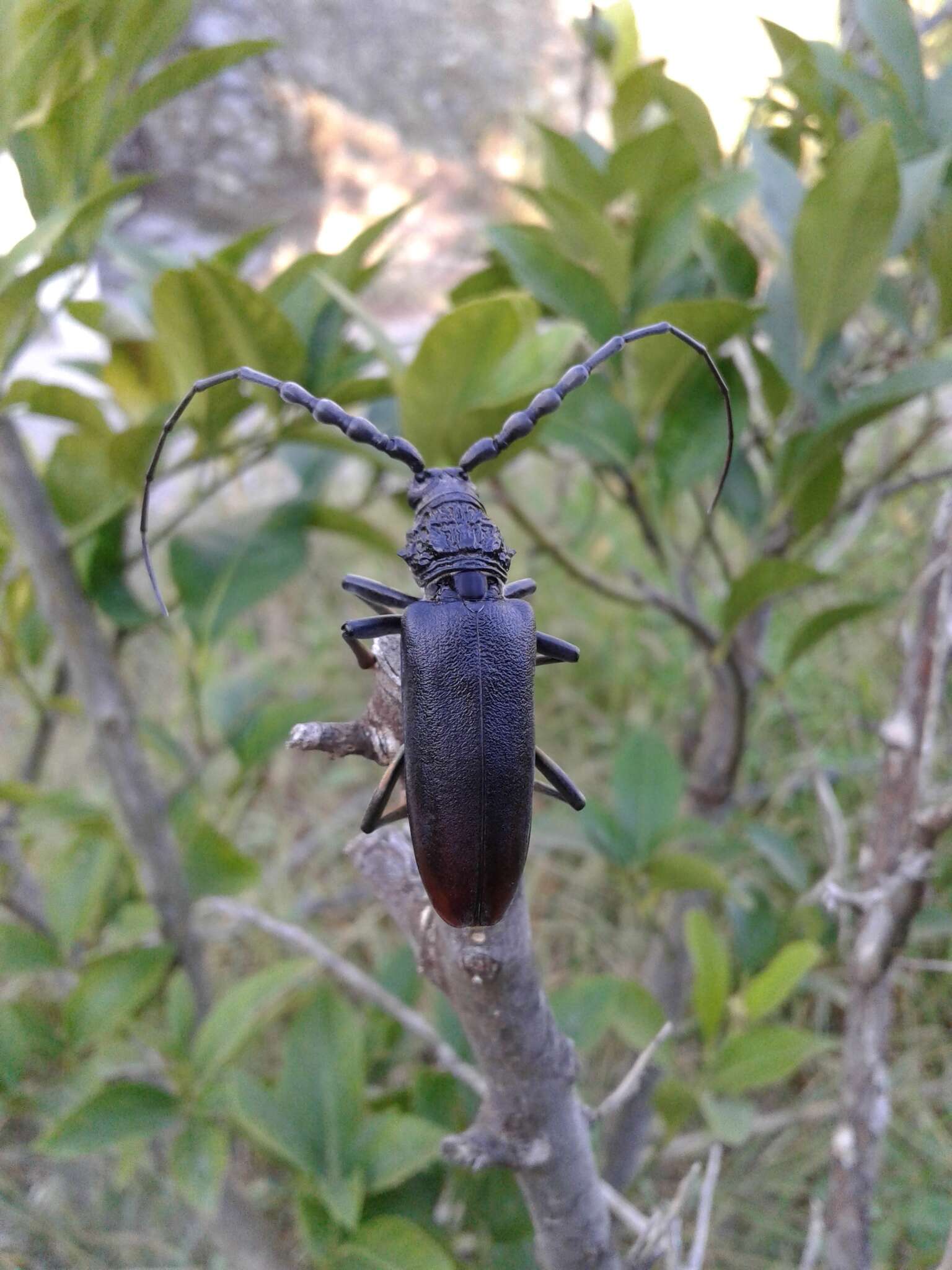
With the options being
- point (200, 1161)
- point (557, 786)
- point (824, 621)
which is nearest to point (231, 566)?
point (557, 786)

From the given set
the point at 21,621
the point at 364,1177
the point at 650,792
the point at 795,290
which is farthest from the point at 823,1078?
the point at 21,621

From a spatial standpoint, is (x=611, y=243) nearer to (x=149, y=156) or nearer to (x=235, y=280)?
(x=235, y=280)

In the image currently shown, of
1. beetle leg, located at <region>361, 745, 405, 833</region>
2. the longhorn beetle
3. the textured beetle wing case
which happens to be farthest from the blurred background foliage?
beetle leg, located at <region>361, 745, 405, 833</region>

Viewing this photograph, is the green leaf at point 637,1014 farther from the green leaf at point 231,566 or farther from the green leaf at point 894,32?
the green leaf at point 894,32

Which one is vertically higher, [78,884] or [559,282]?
[559,282]

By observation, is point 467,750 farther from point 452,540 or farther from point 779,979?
point 779,979

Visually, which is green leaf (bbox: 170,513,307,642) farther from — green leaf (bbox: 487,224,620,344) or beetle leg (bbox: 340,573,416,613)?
green leaf (bbox: 487,224,620,344)

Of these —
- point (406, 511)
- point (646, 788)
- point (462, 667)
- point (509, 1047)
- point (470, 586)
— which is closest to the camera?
point (509, 1047)
